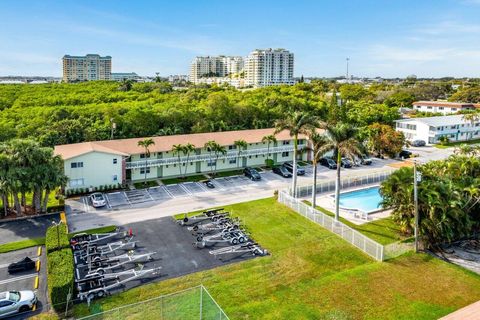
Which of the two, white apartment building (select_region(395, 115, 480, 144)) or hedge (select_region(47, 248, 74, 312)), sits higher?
white apartment building (select_region(395, 115, 480, 144))

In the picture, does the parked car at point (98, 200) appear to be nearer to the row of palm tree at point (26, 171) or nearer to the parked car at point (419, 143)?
the row of palm tree at point (26, 171)

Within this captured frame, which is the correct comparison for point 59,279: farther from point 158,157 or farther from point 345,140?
point 158,157

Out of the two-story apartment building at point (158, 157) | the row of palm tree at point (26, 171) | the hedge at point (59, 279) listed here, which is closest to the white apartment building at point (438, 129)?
the two-story apartment building at point (158, 157)

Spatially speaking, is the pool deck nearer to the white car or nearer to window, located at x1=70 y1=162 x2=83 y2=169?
window, located at x1=70 y1=162 x2=83 y2=169

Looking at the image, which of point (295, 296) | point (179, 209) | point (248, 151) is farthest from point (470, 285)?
point (248, 151)

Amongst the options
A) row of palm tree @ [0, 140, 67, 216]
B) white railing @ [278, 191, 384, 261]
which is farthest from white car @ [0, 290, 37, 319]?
white railing @ [278, 191, 384, 261]

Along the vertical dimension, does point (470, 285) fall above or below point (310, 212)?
below

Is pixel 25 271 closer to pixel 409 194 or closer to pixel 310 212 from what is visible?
pixel 310 212
